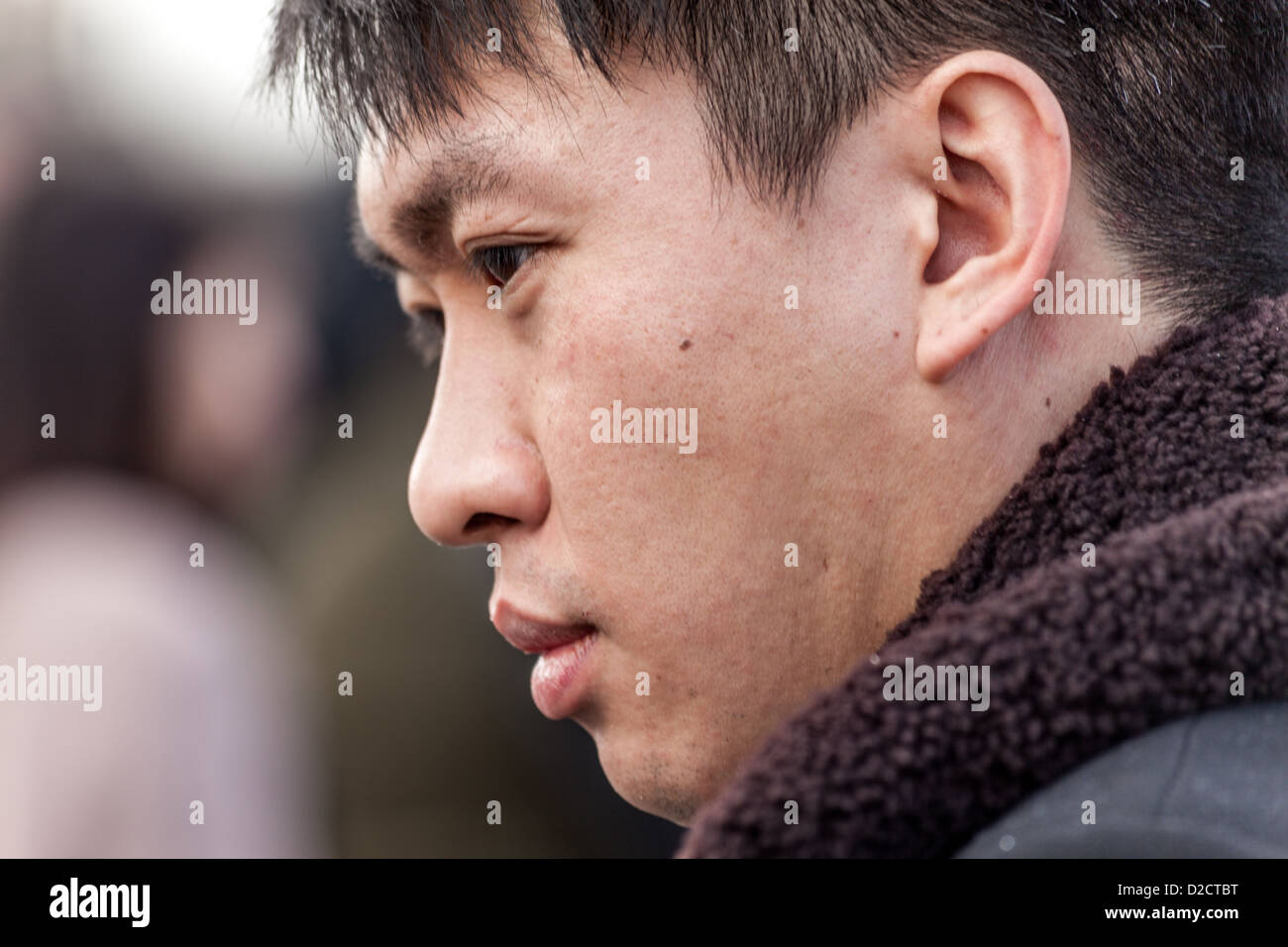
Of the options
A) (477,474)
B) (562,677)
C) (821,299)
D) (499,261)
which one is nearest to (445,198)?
(499,261)

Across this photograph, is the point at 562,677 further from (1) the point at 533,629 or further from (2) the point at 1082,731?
(2) the point at 1082,731

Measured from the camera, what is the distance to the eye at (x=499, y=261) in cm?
120

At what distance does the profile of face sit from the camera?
1117 mm

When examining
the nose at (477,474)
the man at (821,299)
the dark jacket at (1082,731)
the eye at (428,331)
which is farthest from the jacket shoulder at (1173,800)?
the eye at (428,331)

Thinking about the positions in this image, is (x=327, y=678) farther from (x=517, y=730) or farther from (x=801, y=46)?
(x=801, y=46)

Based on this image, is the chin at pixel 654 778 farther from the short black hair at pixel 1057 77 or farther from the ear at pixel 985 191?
the short black hair at pixel 1057 77

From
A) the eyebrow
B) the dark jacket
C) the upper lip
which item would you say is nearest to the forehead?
the eyebrow

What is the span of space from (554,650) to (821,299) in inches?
18.6

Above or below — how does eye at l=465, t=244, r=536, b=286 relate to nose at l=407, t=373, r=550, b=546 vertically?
above

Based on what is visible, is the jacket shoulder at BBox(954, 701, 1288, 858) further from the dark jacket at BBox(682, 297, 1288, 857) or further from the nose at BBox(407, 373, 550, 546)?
the nose at BBox(407, 373, 550, 546)
